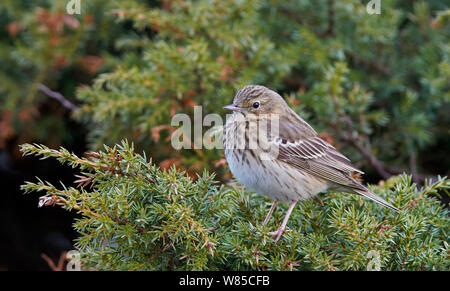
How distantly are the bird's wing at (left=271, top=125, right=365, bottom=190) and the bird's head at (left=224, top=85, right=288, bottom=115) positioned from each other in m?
0.25

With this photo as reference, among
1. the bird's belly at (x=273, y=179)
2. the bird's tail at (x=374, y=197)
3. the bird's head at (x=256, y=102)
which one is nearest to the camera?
the bird's tail at (x=374, y=197)

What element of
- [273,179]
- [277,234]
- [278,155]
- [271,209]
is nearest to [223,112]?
[278,155]

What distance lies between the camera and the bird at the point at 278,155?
9.14ft

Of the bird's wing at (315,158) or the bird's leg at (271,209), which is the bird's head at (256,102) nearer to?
the bird's wing at (315,158)

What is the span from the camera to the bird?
279 centimetres

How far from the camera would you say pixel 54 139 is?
189 inches

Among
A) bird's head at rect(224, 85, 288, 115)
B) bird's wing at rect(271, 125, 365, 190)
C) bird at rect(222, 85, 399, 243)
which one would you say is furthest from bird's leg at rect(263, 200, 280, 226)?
bird's head at rect(224, 85, 288, 115)

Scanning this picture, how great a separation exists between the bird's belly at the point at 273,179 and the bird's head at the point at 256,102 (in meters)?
0.44

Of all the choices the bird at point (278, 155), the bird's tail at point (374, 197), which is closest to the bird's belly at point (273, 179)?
the bird at point (278, 155)

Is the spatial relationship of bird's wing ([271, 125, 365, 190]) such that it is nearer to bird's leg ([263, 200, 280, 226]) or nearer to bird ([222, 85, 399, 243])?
bird ([222, 85, 399, 243])
